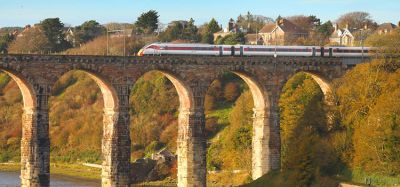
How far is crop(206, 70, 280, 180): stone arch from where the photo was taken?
6431 centimetres

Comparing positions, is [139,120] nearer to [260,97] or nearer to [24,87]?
[260,97]

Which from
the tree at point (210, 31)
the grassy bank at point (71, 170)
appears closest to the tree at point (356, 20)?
the tree at point (210, 31)

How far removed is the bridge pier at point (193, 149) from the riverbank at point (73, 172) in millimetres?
11323

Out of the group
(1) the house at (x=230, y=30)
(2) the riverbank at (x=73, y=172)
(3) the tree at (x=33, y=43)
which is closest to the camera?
(2) the riverbank at (x=73, y=172)

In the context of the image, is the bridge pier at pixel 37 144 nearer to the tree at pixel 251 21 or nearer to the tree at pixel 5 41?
the tree at pixel 5 41

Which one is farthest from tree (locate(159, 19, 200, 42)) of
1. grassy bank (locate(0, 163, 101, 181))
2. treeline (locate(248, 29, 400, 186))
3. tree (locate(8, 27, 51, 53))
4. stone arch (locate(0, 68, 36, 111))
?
stone arch (locate(0, 68, 36, 111))

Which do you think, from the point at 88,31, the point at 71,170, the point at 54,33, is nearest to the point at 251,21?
the point at 88,31

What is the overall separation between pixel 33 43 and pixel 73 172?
89.2 feet

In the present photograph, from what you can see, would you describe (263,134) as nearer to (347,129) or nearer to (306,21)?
(347,129)

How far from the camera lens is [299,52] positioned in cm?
6725

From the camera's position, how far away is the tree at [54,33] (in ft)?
334

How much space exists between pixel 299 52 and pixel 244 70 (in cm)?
562

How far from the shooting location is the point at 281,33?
4395 inches

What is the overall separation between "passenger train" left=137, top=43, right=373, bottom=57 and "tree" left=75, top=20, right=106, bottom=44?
49.0 m
